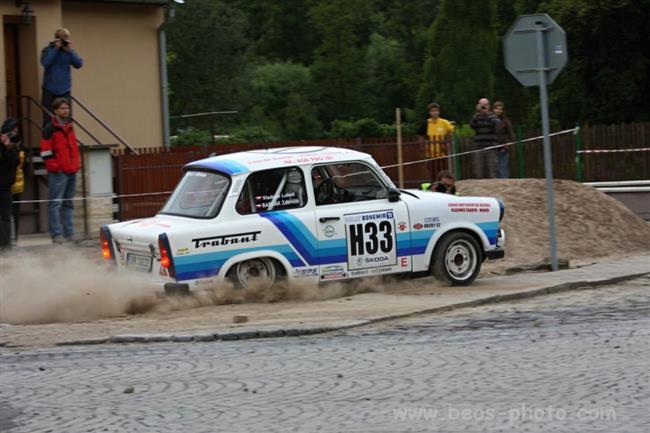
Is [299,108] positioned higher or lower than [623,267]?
higher

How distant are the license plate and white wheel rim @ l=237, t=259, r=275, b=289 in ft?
3.21

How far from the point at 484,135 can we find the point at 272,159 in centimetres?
1024

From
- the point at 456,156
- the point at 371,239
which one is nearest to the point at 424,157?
the point at 456,156

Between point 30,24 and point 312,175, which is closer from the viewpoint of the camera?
point 312,175

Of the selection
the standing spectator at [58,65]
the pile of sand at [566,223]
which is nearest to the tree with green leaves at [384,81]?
the standing spectator at [58,65]

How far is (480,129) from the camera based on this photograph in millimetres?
24234

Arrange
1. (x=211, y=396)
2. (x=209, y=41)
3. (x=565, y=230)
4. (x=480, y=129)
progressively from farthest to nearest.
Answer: (x=209, y=41) < (x=480, y=129) < (x=565, y=230) < (x=211, y=396)

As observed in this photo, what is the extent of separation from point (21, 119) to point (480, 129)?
28.9 ft

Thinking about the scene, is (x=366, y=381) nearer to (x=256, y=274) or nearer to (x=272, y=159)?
Answer: (x=256, y=274)

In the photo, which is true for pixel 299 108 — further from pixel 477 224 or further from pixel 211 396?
pixel 211 396

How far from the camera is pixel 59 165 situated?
20.0m

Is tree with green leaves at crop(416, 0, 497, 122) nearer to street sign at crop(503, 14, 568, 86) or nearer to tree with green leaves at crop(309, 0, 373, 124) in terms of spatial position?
tree with green leaves at crop(309, 0, 373, 124)

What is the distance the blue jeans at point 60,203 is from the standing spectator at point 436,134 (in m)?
8.60

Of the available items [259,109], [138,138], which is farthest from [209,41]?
[138,138]
